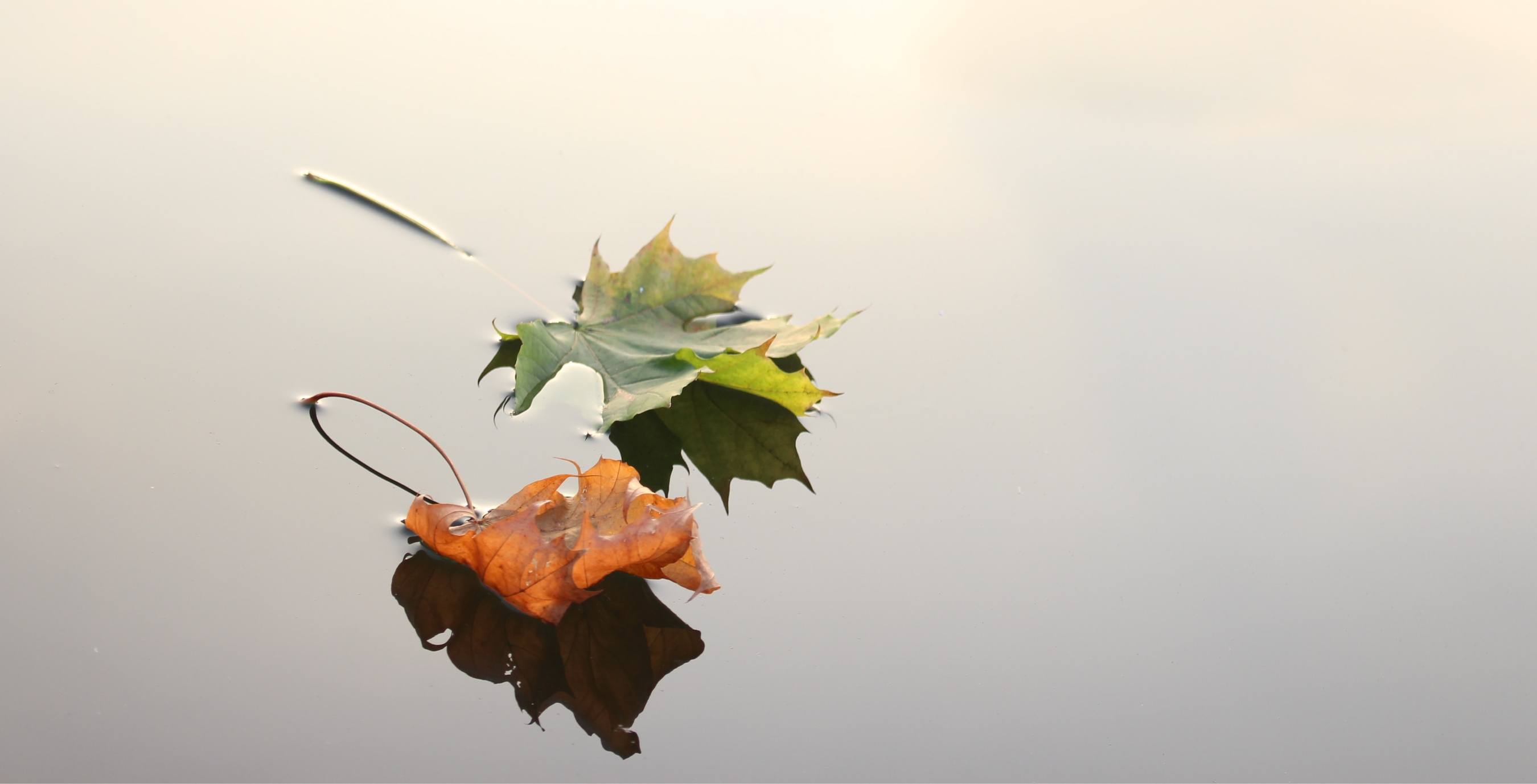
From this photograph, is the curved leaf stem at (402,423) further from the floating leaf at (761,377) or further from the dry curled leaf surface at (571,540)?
the floating leaf at (761,377)

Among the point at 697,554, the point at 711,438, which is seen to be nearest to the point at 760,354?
the point at 711,438

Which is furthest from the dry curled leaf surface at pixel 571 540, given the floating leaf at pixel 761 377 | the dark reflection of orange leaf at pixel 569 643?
the floating leaf at pixel 761 377

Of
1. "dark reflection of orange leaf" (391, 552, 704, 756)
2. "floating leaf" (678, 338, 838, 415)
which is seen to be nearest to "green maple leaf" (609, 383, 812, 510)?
"floating leaf" (678, 338, 838, 415)

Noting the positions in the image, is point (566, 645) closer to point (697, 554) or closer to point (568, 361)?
point (697, 554)

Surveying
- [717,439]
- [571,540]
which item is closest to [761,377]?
[717,439]

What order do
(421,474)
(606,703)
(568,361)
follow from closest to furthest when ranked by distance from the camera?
(606,703)
(421,474)
(568,361)

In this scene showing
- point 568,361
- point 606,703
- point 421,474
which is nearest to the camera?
point 606,703
